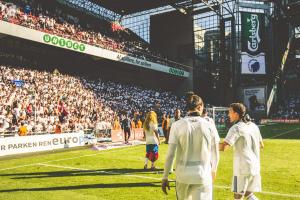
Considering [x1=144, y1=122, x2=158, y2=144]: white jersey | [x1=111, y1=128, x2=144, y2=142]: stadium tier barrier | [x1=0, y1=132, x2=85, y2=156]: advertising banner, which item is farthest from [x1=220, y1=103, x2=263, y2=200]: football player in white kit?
[x1=111, y1=128, x2=144, y2=142]: stadium tier barrier

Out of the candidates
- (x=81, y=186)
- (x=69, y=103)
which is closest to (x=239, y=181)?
(x=81, y=186)

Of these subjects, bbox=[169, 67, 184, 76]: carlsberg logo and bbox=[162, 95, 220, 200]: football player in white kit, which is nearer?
bbox=[162, 95, 220, 200]: football player in white kit

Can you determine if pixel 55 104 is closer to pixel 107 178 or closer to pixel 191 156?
pixel 107 178

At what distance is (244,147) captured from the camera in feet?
18.9

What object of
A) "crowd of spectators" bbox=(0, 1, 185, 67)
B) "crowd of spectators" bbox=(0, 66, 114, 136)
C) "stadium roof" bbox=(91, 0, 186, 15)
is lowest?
"crowd of spectators" bbox=(0, 66, 114, 136)

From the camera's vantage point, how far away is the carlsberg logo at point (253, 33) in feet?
154

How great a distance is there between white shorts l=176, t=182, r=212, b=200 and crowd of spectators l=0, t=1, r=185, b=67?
27.0 metres

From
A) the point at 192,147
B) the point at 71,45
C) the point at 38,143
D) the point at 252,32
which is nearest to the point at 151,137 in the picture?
the point at 192,147

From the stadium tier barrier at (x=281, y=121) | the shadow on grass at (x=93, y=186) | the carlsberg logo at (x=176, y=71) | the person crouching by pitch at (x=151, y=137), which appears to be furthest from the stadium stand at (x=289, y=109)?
the shadow on grass at (x=93, y=186)

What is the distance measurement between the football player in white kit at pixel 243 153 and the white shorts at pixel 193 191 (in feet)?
4.90

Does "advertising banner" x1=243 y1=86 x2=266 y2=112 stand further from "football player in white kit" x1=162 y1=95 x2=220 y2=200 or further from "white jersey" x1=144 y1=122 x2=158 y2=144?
"football player in white kit" x1=162 y1=95 x2=220 y2=200

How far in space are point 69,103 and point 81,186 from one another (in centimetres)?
1851

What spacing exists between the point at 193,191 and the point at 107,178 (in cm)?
648

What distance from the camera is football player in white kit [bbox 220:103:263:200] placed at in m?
5.65
